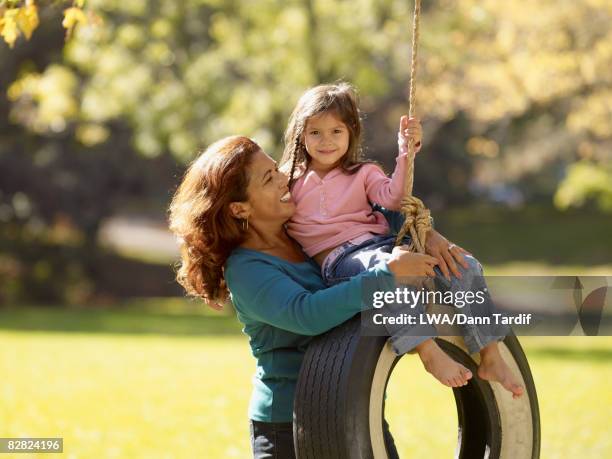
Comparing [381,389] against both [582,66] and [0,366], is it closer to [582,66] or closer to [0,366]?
[0,366]

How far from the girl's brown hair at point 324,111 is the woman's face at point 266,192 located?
0.30 meters

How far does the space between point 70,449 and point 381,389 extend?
403 cm

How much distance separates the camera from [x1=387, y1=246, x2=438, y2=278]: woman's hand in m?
3.77

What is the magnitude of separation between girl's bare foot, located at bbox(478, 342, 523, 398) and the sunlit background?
313 cm

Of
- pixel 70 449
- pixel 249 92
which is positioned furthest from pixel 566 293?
pixel 249 92

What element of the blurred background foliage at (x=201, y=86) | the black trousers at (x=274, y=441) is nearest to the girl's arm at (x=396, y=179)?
the black trousers at (x=274, y=441)

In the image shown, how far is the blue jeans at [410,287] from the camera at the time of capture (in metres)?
3.88

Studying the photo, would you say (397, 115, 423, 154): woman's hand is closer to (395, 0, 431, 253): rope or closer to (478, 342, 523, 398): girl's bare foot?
(395, 0, 431, 253): rope

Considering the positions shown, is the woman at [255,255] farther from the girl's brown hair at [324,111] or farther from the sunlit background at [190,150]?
the sunlit background at [190,150]

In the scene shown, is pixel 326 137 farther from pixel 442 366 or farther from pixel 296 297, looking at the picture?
pixel 442 366

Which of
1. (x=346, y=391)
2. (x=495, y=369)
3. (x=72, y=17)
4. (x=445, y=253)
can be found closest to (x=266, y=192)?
(x=445, y=253)

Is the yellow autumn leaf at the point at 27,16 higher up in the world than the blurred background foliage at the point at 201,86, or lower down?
lower down

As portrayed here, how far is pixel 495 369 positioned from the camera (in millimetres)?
4121

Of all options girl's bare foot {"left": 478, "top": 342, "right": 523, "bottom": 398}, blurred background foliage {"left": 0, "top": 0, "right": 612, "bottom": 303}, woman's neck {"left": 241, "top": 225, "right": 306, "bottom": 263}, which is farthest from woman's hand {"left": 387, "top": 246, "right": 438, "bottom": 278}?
blurred background foliage {"left": 0, "top": 0, "right": 612, "bottom": 303}
